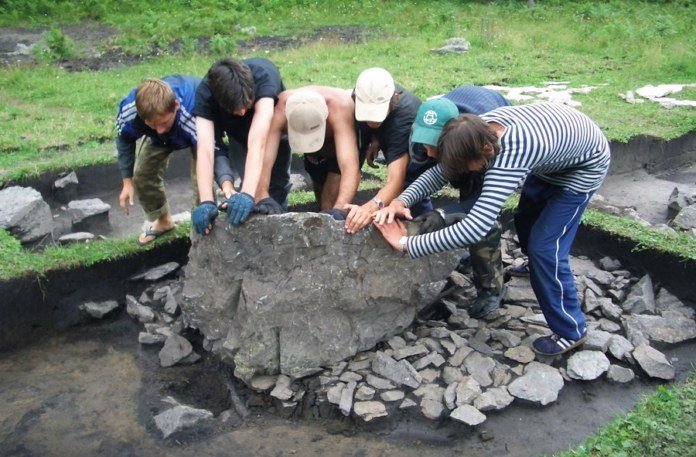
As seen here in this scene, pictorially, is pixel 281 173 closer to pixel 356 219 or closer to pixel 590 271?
pixel 356 219

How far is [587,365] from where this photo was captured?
4.41m

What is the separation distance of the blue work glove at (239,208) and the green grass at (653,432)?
2165 millimetres

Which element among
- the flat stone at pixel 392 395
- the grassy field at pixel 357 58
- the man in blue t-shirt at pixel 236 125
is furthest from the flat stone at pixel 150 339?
the flat stone at pixel 392 395

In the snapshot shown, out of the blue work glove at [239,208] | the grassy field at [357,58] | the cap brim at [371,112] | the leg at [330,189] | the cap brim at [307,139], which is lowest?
the grassy field at [357,58]

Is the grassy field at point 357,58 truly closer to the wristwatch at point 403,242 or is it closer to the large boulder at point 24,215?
the large boulder at point 24,215

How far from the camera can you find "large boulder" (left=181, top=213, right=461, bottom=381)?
4180mm

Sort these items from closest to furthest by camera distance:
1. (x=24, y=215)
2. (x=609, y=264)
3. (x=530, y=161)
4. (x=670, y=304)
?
1. (x=530, y=161)
2. (x=670, y=304)
3. (x=609, y=264)
4. (x=24, y=215)

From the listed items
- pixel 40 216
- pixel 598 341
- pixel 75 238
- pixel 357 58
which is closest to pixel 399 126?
pixel 598 341

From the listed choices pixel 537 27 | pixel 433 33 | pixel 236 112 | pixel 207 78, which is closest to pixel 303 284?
pixel 236 112

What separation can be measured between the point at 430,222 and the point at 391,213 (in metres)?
0.41

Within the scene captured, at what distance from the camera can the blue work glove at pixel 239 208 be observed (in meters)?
4.05

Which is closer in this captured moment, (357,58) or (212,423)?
Result: (212,423)

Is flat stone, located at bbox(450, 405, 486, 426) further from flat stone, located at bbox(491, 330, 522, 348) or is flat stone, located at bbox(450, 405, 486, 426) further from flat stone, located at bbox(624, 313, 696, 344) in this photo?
flat stone, located at bbox(624, 313, 696, 344)

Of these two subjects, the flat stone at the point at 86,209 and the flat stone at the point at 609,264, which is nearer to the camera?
the flat stone at the point at 609,264
